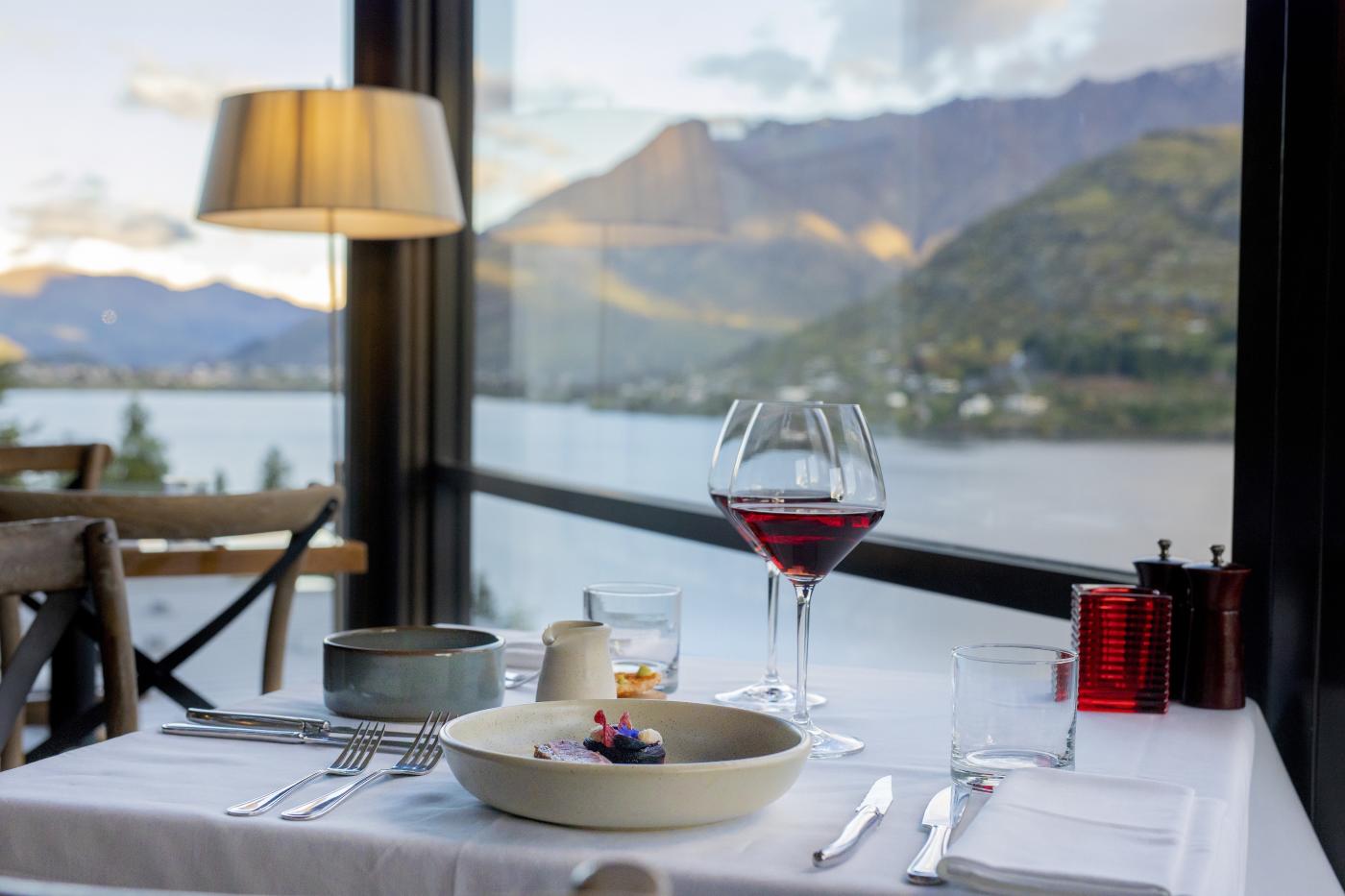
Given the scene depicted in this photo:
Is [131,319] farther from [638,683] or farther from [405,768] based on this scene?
[405,768]

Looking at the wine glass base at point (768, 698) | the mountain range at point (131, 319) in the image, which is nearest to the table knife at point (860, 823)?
the wine glass base at point (768, 698)

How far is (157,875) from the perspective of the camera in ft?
2.58

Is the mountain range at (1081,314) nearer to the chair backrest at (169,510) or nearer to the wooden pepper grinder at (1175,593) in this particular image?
the wooden pepper grinder at (1175,593)

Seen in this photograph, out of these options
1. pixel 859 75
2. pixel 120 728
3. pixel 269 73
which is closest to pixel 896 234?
pixel 859 75

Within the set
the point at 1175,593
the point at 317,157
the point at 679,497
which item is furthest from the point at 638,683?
the point at 317,157

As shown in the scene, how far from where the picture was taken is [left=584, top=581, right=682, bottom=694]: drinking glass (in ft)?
3.94

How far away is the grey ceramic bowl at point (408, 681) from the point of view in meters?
1.03

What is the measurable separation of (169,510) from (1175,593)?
4.26 feet

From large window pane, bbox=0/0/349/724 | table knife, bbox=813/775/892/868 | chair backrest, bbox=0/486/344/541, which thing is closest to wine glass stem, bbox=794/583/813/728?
table knife, bbox=813/775/892/868

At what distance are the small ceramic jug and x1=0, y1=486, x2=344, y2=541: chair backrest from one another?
0.95 metres

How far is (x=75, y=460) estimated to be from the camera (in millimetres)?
2863

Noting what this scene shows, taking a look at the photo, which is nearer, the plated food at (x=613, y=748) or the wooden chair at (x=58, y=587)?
the plated food at (x=613, y=748)

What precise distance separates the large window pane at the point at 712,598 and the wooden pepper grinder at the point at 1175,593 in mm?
399

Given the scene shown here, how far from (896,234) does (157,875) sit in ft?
5.25
